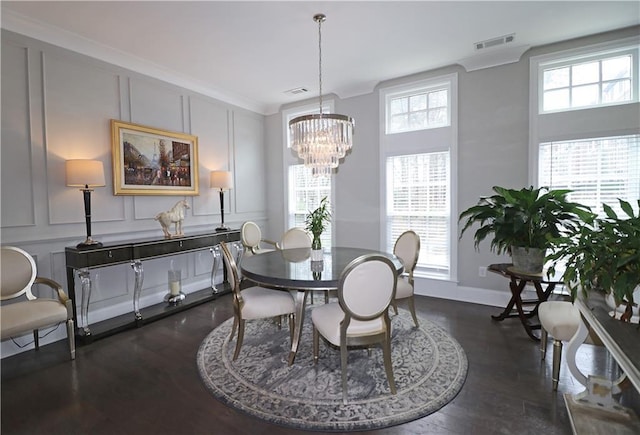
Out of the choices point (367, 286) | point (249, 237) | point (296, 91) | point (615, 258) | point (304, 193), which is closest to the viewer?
point (615, 258)

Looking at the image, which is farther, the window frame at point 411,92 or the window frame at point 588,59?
the window frame at point 411,92

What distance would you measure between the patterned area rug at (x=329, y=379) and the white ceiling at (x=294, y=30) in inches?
122

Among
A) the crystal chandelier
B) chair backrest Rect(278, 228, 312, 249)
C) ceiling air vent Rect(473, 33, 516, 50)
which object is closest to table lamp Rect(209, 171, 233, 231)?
chair backrest Rect(278, 228, 312, 249)

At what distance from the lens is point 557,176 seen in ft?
12.0

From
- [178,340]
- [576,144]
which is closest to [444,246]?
[576,144]

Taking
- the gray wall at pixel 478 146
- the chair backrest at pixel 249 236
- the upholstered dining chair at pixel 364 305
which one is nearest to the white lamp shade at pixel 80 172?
the chair backrest at pixel 249 236

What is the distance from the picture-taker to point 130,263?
12.0 feet

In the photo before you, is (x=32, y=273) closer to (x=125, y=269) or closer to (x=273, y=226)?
(x=125, y=269)

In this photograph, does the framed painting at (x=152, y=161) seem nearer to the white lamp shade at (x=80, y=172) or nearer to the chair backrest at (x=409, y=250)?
the white lamp shade at (x=80, y=172)

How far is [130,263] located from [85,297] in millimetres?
602

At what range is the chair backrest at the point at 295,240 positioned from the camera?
162 inches

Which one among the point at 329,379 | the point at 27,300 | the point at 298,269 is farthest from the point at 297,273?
the point at 27,300

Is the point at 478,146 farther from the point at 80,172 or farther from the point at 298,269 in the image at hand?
the point at 80,172

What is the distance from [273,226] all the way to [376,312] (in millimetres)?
4025
